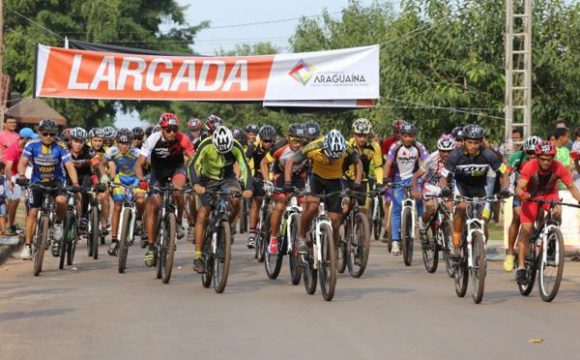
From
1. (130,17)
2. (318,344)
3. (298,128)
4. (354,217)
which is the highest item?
(130,17)

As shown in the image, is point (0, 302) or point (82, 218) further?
point (82, 218)

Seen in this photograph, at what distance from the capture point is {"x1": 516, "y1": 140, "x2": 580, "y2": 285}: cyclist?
14.7 metres

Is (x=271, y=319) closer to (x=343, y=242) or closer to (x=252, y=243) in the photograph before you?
(x=343, y=242)

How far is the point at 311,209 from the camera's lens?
1509 cm

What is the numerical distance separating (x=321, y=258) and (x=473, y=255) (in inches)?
59.4

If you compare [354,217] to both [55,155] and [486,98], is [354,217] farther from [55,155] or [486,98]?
[486,98]

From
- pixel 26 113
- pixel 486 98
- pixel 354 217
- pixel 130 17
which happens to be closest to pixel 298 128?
pixel 354 217

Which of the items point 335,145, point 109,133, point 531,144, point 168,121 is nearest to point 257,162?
point 109,133

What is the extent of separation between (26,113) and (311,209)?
40.9m

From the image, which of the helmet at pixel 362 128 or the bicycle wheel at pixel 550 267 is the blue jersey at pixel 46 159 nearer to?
the helmet at pixel 362 128

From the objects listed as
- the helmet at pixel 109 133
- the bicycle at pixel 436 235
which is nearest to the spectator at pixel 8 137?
the helmet at pixel 109 133

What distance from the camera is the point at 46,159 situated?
58.3 ft

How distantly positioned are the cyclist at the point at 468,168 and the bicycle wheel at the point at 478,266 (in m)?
0.99

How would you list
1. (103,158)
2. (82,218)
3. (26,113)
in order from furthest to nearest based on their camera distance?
(26,113)
(103,158)
(82,218)
